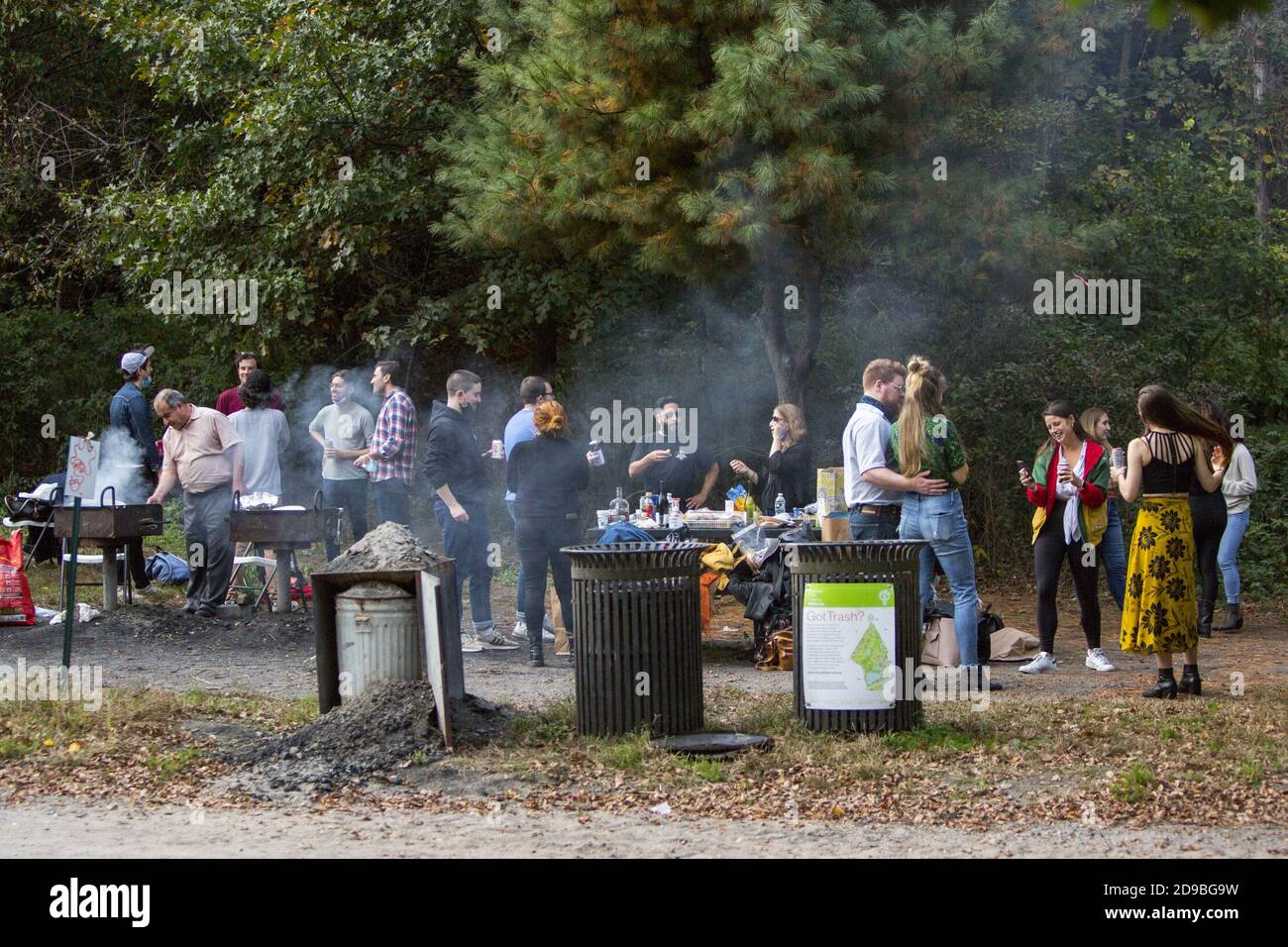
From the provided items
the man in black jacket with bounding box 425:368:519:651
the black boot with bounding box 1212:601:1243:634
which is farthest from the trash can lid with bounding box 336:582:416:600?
the black boot with bounding box 1212:601:1243:634

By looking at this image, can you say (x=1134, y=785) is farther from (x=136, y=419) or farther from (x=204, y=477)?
(x=136, y=419)

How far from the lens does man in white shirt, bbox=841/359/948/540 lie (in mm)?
9852

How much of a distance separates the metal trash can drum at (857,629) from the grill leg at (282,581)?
21.7 feet

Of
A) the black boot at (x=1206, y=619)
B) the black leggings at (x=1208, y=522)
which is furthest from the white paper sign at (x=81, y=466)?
the black boot at (x=1206, y=619)

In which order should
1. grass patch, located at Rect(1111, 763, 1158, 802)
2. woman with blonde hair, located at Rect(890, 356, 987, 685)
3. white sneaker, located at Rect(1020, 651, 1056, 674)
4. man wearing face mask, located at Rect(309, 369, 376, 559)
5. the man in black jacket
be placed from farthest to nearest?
man wearing face mask, located at Rect(309, 369, 376, 559) < the man in black jacket < white sneaker, located at Rect(1020, 651, 1056, 674) < woman with blonde hair, located at Rect(890, 356, 987, 685) < grass patch, located at Rect(1111, 763, 1158, 802)

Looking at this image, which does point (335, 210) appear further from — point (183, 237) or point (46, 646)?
point (46, 646)

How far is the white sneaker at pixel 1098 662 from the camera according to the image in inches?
424

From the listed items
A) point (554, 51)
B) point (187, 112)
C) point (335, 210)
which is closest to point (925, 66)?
point (554, 51)

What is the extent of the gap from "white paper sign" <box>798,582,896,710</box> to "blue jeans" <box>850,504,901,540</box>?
7.43 ft

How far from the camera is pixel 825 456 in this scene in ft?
58.1

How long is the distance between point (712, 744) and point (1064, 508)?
404 cm

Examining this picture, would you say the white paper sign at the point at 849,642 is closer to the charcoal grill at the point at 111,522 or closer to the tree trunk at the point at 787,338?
the charcoal grill at the point at 111,522

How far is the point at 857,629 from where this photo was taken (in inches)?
307

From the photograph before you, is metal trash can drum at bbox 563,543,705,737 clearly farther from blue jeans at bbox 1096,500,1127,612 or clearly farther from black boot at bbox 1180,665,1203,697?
blue jeans at bbox 1096,500,1127,612
